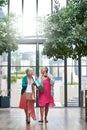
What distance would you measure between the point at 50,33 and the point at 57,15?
0.64 meters

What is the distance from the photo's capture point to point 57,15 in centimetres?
1279

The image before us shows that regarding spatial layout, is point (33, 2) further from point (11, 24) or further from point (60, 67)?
point (11, 24)

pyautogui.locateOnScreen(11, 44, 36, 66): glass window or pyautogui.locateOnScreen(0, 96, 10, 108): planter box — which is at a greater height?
pyautogui.locateOnScreen(11, 44, 36, 66): glass window

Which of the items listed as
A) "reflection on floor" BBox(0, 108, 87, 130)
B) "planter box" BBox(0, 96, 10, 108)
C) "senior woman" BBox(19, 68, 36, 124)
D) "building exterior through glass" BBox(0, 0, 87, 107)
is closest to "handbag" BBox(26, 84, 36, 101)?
"senior woman" BBox(19, 68, 36, 124)

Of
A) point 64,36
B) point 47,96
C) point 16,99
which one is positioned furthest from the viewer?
point 16,99

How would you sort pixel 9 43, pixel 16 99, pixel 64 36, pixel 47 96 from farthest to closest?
pixel 16 99 → pixel 9 43 → pixel 64 36 → pixel 47 96

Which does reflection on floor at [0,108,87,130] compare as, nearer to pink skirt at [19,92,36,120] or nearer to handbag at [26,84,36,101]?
pink skirt at [19,92,36,120]

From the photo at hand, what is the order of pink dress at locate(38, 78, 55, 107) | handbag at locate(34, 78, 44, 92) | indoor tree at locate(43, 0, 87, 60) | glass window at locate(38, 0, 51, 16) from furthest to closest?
glass window at locate(38, 0, 51, 16) < indoor tree at locate(43, 0, 87, 60) < pink dress at locate(38, 78, 55, 107) < handbag at locate(34, 78, 44, 92)

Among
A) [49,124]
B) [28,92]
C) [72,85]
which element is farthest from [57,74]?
[49,124]

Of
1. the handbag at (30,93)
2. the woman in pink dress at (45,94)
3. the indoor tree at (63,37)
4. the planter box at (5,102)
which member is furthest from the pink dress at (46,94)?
the planter box at (5,102)

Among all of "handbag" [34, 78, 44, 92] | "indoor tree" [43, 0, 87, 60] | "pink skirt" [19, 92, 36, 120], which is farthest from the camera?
"indoor tree" [43, 0, 87, 60]

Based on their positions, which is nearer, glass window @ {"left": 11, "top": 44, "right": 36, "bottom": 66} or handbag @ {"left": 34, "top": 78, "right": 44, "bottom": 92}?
handbag @ {"left": 34, "top": 78, "right": 44, "bottom": 92}

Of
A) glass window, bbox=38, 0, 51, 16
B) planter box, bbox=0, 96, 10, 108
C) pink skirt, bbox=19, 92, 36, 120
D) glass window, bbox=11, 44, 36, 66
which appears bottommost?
planter box, bbox=0, 96, 10, 108

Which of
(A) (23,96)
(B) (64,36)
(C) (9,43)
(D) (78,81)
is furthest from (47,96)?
(D) (78,81)
